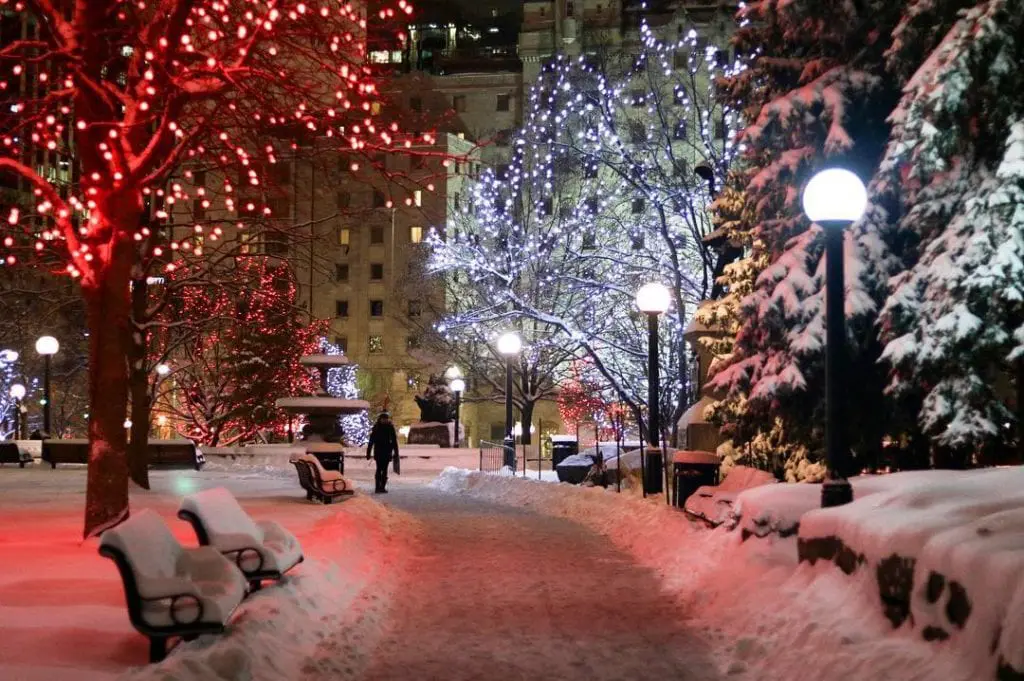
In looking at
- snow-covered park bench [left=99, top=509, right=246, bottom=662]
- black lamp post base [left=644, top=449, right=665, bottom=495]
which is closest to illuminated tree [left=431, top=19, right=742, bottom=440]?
black lamp post base [left=644, top=449, right=665, bottom=495]

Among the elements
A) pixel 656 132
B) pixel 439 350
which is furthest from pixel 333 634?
pixel 439 350

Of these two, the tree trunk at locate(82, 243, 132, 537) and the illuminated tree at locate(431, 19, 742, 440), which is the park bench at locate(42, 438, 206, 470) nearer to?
the illuminated tree at locate(431, 19, 742, 440)

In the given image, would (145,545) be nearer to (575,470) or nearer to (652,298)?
(652,298)

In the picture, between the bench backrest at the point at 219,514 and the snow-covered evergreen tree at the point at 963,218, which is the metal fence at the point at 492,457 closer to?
the snow-covered evergreen tree at the point at 963,218

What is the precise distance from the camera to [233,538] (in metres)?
10.1

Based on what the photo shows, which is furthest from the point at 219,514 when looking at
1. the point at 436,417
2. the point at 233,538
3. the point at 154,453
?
the point at 436,417

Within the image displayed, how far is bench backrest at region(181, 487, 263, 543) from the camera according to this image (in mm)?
9922

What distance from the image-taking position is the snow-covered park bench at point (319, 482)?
21688mm

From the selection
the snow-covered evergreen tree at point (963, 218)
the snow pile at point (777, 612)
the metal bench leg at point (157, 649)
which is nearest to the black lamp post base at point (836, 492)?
the snow pile at point (777, 612)

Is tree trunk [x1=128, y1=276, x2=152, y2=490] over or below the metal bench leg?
over

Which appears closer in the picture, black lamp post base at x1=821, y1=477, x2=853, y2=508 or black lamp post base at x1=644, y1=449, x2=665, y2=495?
black lamp post base at x1=821, y1=477, x2=853, y2=508

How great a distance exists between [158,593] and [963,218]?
1055cm

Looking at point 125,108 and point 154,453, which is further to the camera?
point 154,453

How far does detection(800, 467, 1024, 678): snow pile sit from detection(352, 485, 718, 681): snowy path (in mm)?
1466
